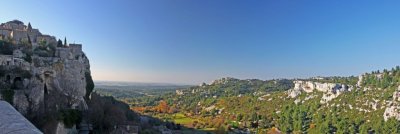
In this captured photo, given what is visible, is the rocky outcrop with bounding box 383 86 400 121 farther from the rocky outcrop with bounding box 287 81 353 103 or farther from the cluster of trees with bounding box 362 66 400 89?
the rocky outcrop with bounding box 287 81 353 103

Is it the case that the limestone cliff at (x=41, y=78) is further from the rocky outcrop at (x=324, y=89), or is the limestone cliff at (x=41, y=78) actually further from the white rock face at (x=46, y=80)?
the rocky outcrop at (x=324, y=89)

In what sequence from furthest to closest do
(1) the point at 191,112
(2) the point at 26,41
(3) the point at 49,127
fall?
1. (1) the point at 191,112
2. (2) the point at 26,41
3. (3) the point at 49,127

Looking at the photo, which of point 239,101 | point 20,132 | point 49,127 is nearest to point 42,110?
point 49,127

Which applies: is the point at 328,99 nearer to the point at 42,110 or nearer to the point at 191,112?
the point at 191,112

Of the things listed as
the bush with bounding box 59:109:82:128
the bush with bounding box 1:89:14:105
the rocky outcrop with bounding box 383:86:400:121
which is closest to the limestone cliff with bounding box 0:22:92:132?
the bush with bounding box 1:89:14:105

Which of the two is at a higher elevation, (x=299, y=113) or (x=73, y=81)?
(x=73, y=81)

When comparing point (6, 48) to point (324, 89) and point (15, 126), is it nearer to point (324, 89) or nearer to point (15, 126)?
point (15, 126)

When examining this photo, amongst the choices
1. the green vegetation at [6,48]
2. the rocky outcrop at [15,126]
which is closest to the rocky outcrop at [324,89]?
the green vegetation at [6,48]

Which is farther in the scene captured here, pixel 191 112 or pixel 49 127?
pixel 191 112

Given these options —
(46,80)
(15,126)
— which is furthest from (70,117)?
(15,126)
